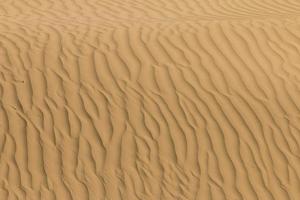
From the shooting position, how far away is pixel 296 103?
8.25m

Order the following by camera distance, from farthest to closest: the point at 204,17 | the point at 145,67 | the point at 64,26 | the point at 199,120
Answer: the point at 204,17 < the point at 64,26 < the point at 145,67 < the point at 199,120

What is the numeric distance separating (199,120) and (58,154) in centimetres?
161

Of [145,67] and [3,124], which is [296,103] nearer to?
[145,67]

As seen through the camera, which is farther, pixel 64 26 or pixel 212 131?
pixel 64 26

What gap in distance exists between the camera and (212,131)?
800cm

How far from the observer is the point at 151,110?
827cm

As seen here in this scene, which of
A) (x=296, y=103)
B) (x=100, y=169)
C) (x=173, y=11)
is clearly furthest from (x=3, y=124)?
(x=173, y=11)

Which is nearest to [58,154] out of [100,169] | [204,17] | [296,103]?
[100,169]

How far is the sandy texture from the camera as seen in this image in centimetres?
749

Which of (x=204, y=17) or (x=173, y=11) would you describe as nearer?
(x=204, y=17)

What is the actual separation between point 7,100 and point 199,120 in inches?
88.8

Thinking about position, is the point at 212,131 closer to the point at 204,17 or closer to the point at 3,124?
the point at 3,124

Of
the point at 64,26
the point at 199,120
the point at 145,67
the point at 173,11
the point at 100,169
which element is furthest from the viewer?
the point at 173,11

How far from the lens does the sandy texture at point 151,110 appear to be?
295 inches
